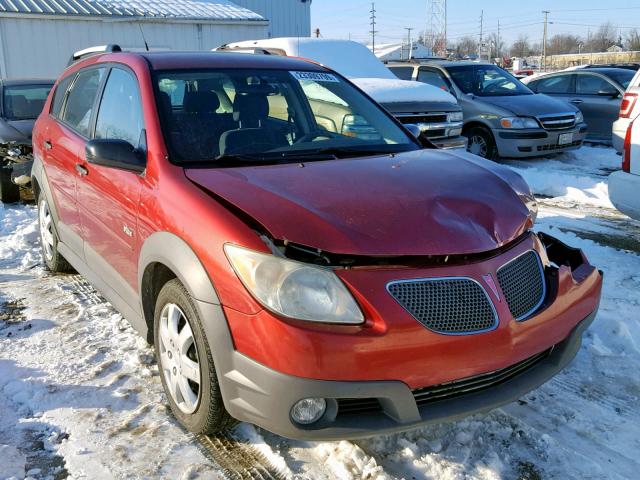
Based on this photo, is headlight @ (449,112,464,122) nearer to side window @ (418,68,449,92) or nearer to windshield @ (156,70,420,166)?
side window @ (418,68,449,92)

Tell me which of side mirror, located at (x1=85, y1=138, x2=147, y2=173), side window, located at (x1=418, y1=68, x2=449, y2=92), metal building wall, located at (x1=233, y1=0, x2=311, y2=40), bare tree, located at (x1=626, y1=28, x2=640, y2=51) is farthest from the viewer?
bare tree, located at (x1=626, y1=28, x2=640, y2=51)

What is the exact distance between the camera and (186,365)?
274cm

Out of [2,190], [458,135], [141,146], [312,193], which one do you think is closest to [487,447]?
[312,193]

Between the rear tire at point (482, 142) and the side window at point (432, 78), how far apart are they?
1.25m

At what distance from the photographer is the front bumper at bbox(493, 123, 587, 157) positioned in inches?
375

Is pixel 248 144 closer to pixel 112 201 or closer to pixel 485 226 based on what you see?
pixel 112 201

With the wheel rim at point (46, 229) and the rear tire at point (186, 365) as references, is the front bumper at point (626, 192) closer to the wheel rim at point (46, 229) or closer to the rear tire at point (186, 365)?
the rear tire at point (186, 365)

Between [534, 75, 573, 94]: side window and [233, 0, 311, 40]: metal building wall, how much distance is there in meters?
12.8

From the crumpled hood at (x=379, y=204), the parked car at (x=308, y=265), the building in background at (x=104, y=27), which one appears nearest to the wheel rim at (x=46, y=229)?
the parked car at (x=308, y=265)

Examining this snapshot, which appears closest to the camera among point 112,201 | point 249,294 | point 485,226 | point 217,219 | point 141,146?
point 249,294

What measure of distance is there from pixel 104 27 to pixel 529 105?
1217 cm

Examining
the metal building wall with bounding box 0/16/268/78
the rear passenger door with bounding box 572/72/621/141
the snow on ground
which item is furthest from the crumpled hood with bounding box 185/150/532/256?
the metal building wall with bounding box 0/16/268/78

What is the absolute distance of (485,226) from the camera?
8.86ft

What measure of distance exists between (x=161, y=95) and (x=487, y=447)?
7.94 ft
